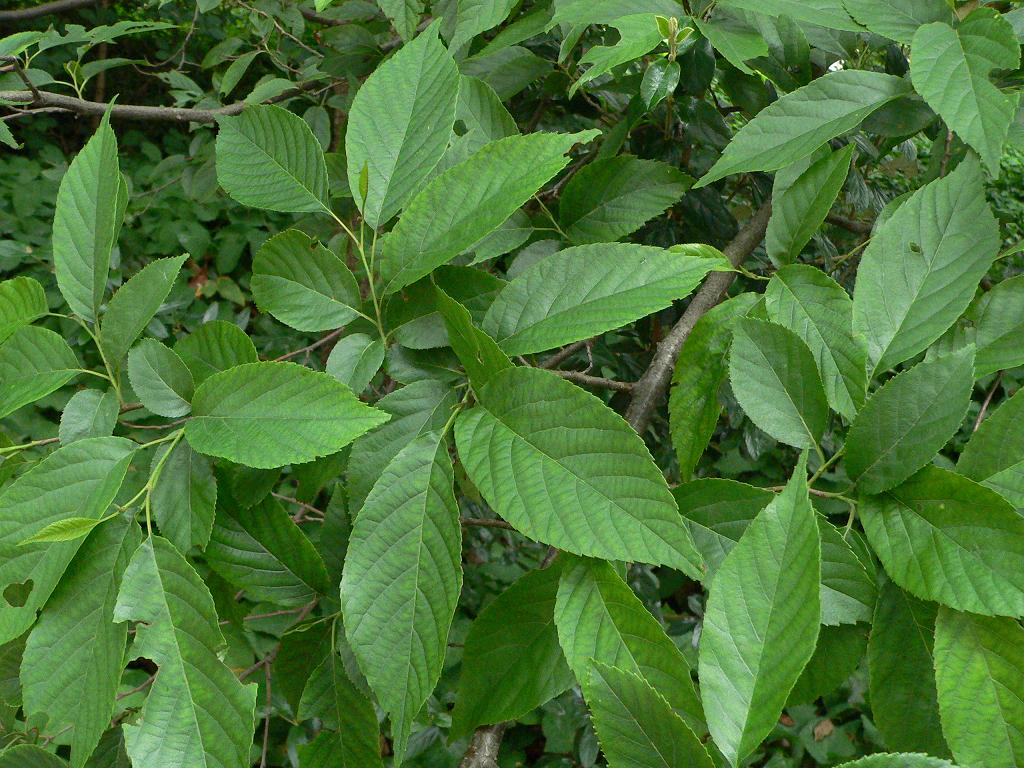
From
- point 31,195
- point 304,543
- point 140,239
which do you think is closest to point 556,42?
point 304,543

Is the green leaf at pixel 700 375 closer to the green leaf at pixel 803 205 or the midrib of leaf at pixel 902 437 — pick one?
the green leaf at pixel 803 205

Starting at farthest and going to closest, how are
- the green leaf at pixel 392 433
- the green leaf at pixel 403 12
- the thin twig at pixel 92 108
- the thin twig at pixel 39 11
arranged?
the thin twig at pixel 39 11
the thin twig at pixel 92 108
the green leaf at pixel 403 12
the green leaf at pixel 392 433

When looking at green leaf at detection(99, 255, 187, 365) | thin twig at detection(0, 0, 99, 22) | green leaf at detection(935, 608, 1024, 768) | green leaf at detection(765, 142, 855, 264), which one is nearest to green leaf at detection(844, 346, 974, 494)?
green leaf at detection(935, 608, 1024, 768)

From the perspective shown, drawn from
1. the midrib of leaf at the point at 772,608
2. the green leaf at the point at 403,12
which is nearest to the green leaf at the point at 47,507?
the midrib of leaf at the point at 772,608

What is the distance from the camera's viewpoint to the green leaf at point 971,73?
25.9 inches

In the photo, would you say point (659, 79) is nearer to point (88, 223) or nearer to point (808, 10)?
point (808, 10)

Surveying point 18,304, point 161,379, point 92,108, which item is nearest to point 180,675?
point 161,379

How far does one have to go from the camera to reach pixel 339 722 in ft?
2.21

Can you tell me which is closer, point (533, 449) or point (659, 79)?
point (533, 449)

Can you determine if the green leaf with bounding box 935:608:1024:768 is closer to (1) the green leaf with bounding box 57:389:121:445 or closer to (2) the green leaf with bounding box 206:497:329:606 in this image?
(2) the green leaf with bounding box 206:497:329:606

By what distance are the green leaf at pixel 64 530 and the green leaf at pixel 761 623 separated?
422 mm

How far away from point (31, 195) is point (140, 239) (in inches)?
21.9

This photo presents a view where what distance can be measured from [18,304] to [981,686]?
813mm

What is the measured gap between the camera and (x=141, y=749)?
519 millimetres
